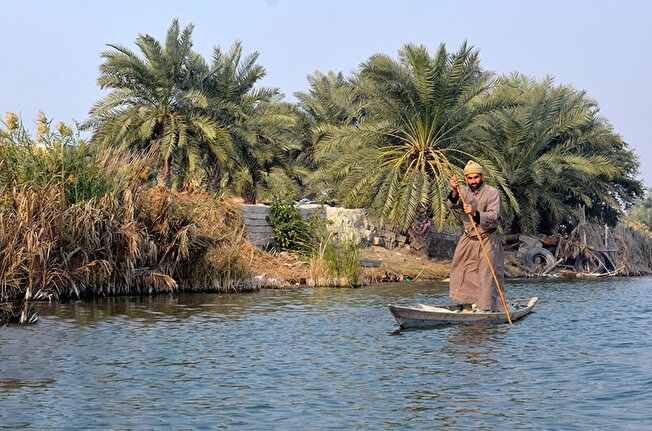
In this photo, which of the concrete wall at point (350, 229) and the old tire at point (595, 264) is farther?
the old tire at point (595, 264)

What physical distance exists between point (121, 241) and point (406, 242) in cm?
1463

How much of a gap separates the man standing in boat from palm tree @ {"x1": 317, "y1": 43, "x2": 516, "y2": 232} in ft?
41.9

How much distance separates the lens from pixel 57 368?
11.1 m

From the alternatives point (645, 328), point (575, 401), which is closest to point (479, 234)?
point (645, 328)

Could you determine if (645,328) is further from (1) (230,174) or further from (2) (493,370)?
(1) (230,174)

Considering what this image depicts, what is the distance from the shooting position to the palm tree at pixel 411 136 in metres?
28.4

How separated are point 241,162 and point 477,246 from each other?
56.9ft

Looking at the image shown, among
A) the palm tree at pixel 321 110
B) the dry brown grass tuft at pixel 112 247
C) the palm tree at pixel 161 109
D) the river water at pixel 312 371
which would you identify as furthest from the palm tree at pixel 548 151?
the river water at pixel 312 371

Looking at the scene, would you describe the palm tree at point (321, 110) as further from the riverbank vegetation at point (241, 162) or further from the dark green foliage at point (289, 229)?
the dark green foliage at point (289, 229)

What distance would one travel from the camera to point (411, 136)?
98.4 ft

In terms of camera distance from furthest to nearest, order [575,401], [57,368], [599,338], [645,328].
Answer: [645,328]
[599,338]
[57,368]
[575,401]

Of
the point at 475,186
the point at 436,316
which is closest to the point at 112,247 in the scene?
the point at 436,316

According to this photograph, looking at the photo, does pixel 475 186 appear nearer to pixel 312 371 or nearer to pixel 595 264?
pixel 312 371

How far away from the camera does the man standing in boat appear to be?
48.4 ft
